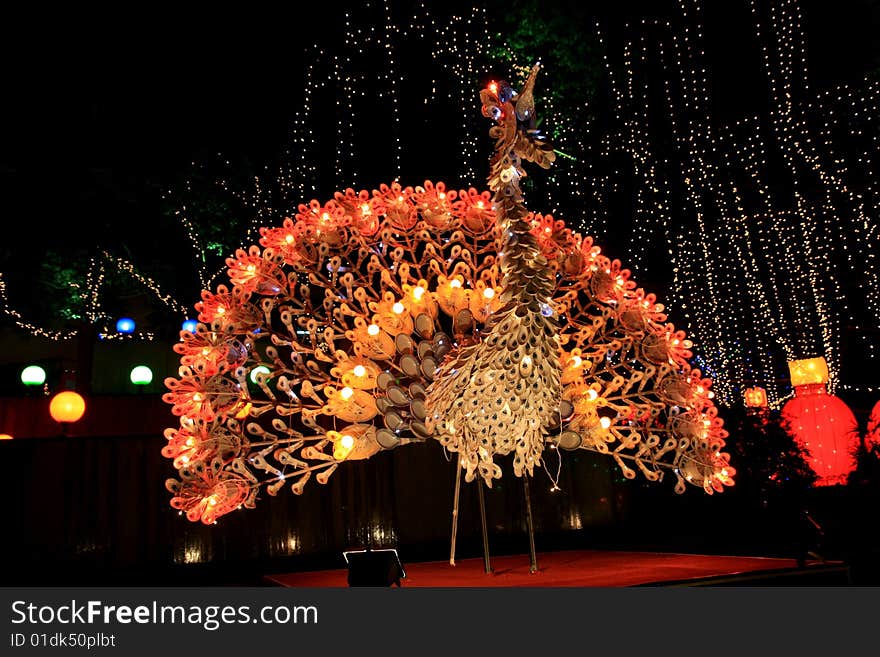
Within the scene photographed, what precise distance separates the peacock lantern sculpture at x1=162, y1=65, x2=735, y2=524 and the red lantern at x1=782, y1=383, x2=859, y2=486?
1.84 metres

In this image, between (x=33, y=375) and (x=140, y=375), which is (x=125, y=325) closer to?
(x=140, y=375)

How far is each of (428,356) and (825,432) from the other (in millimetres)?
3689

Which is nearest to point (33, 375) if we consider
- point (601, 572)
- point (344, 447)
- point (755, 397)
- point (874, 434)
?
point (344, 447)

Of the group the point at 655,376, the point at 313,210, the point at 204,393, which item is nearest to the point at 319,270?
the point at 313,210

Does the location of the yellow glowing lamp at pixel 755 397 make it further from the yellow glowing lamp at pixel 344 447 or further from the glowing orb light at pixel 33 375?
the glowing orb light at pixel 33 375

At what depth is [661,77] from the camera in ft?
27.0

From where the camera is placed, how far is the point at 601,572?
16.3 feet

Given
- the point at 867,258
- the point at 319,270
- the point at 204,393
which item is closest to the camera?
the point at 204,393

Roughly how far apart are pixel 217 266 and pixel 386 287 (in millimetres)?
4858

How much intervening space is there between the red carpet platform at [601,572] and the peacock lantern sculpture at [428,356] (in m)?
0.58

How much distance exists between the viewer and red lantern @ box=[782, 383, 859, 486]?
626 cm

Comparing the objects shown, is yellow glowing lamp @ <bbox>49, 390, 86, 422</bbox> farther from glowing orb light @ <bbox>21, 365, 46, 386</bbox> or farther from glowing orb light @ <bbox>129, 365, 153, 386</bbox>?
glowing orb light @ <bbox>21, 365, 46, 386</bbox>

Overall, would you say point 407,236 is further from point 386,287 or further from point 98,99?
point 98,99

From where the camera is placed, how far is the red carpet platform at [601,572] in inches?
168
